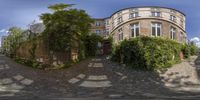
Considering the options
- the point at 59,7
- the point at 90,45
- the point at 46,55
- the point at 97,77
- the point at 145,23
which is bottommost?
the point at 97,77

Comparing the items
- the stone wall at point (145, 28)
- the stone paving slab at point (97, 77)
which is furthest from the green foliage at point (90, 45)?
the stone paving slab at point (97, 77)

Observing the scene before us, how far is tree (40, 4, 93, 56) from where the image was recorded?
29.7 m

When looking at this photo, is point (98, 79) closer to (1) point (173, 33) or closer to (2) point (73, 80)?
(2) point (73, 80)

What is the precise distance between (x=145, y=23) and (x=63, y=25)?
900cm

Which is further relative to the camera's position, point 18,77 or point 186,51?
point 186,51

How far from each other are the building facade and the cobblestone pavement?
5243 millimetres

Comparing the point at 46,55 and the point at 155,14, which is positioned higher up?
the point at 155,14

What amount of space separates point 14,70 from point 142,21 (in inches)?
535

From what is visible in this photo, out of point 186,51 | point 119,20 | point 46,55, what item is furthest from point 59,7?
point 186,51

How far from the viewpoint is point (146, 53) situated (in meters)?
27.4

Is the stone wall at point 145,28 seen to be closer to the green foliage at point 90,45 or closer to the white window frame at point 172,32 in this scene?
the white window frame at point 172,32

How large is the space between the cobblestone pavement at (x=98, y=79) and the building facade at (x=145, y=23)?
17.2 ft

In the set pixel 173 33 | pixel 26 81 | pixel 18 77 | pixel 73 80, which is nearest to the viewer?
pixel 26 81

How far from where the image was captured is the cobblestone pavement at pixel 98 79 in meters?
20.9
